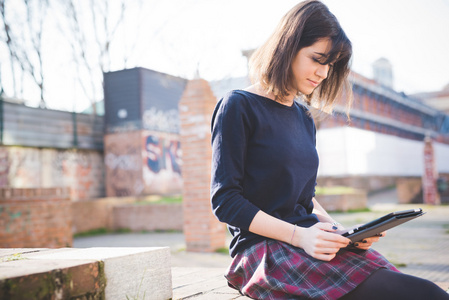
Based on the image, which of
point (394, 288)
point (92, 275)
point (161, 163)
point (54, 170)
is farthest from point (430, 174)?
point (92, 275)

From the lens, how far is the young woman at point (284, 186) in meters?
1.62

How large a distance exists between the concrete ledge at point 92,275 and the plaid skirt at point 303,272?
0.46 m

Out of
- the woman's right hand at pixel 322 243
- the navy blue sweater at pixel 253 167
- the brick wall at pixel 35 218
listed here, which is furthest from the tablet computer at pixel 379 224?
the brick wall at pixel 35 218

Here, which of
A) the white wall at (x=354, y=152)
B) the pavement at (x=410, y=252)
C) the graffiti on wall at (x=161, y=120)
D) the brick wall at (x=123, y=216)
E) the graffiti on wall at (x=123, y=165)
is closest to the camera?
the pavement at (x=410, y=252)

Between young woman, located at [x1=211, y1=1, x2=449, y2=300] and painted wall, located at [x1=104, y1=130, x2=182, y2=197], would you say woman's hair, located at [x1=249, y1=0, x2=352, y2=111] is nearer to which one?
young woman, located at [x1=211, y1=1, x2=449, y2=300]

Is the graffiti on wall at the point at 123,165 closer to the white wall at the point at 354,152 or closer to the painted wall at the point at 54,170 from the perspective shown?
the painted wall at the point at 54,170

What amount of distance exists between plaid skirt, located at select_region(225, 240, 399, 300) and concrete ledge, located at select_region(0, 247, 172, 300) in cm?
46

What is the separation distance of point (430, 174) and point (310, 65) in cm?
1796

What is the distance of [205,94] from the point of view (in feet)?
24.8

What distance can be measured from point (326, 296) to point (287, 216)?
0.39 metres

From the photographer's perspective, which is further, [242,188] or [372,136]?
[372,136]

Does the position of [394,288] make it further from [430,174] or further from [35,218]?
[430,174]

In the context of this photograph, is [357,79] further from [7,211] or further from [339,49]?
[339,49]

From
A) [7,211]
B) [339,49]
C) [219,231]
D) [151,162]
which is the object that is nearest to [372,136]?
[151,162]
